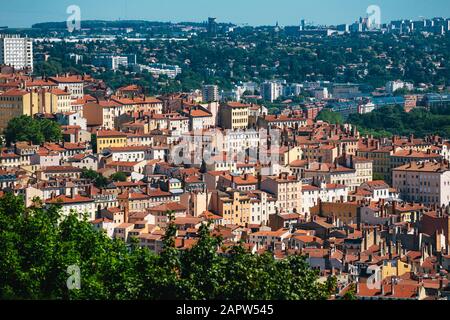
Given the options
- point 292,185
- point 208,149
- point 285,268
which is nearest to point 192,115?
point 208,149

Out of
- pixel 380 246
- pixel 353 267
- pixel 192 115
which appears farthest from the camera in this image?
pixel 192 115

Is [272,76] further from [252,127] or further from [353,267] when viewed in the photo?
[353,267]

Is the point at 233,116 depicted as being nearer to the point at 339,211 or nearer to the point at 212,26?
the point at 339,211

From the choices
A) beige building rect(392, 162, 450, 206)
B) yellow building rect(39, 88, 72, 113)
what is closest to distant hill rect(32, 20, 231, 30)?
yellow building rect(39, 88, 72, 113)

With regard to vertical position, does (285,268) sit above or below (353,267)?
above

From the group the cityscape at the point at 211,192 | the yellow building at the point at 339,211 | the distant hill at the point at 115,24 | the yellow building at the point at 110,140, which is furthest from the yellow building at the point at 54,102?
the distant hill at the point at 115,24

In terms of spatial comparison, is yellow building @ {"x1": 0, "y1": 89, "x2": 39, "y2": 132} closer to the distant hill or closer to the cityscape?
the cityscape
